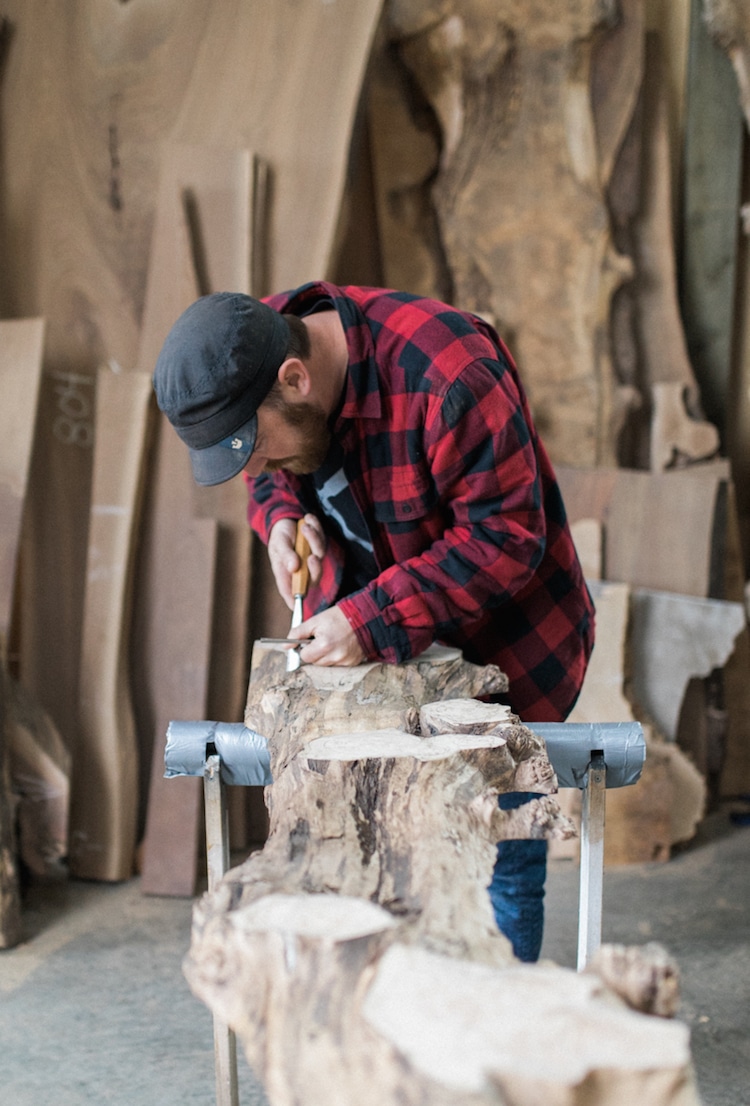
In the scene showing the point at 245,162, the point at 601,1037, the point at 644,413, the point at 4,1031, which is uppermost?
the point at 245,162

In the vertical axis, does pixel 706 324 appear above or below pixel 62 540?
above

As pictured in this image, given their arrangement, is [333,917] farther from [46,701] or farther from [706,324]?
[706,324]

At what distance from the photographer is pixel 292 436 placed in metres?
1.66

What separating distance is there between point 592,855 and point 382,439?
32.5 inches

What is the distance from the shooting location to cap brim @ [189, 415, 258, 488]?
1.57 meters

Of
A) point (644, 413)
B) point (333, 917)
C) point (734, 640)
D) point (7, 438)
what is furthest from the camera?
point (644, 413)

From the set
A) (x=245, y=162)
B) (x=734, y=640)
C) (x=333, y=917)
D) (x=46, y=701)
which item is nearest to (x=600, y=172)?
(x=245, y=162)

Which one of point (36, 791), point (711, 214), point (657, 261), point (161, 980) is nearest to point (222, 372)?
point (161, 980)

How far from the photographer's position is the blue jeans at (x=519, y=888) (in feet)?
6.30

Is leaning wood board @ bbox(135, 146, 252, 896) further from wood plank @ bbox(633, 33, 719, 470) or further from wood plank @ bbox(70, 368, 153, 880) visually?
wood plank @ bbox(633, 33, 719, 470)

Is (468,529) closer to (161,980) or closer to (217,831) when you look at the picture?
(217,831)

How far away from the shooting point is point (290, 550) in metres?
1.93

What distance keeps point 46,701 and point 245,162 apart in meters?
1.89

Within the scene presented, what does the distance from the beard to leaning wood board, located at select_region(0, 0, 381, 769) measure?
1392mm
